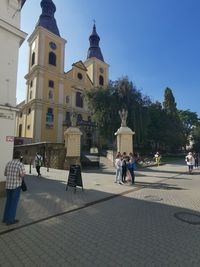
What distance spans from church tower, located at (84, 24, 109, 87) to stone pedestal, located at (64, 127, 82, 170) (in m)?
33.4

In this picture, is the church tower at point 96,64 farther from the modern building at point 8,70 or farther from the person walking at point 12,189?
the person walking at point 12,189

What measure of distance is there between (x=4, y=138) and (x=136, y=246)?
6575 mm

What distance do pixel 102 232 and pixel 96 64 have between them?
169ft

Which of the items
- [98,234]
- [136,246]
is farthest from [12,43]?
[136,246]

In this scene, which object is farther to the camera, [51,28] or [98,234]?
[51,28]

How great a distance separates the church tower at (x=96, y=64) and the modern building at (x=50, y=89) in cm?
307

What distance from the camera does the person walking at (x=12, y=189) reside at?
5.96 metres

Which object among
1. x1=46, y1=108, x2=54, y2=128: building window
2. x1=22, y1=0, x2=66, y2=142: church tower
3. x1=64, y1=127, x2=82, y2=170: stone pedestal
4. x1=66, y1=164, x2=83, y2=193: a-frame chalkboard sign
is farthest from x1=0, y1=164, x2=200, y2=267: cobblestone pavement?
x1=46, y1=108, x2=54, y2=128: building window

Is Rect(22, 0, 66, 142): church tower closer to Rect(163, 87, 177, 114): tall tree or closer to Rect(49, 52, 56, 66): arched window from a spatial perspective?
Rect(49, 52, 56, 66): arched window

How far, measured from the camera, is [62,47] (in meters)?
46.5

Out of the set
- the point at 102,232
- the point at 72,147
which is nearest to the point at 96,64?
the point at 72,147

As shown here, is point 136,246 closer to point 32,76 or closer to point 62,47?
point 32,76

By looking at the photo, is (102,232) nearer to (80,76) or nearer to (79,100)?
(79,100)

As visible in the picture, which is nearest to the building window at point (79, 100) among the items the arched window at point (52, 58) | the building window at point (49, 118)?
the building window at point (49, 118)
